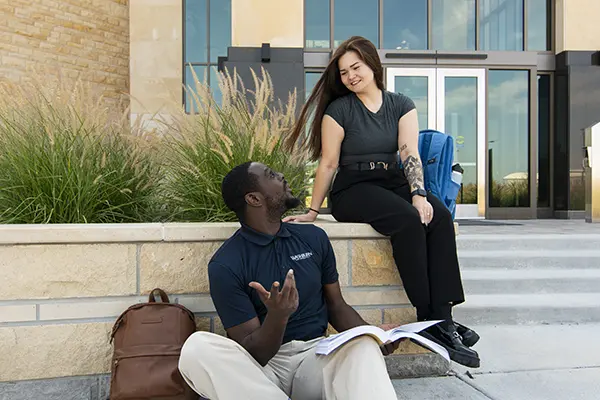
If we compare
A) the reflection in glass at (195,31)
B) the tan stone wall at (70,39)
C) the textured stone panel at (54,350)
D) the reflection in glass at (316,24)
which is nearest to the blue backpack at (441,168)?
the textured stone panel at (54,350)

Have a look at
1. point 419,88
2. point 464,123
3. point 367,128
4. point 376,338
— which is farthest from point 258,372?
point 464,123

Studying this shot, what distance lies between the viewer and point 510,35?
1005 cm

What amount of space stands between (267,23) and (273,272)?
322 inches

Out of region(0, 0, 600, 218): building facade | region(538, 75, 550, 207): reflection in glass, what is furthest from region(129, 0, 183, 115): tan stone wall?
region(538, 75, 550, 207): reflection in glass

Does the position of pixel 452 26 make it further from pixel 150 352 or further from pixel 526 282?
pixel 150 352

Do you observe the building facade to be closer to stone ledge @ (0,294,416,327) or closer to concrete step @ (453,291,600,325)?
concrete step @ (453,291,600,325)

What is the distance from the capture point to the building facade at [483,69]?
945cm

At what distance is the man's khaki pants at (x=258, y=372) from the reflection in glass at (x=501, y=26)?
961cm

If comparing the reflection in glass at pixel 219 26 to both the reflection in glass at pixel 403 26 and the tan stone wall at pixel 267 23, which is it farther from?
the reflection in glass at pixel 403 26

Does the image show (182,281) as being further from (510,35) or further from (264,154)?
(510,35)

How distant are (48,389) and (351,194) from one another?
194 cm

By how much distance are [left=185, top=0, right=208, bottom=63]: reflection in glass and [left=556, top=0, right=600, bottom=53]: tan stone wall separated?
24.9 ft

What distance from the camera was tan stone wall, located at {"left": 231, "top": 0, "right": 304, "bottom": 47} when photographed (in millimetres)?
9258

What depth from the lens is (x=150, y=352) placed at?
7.25 ft
